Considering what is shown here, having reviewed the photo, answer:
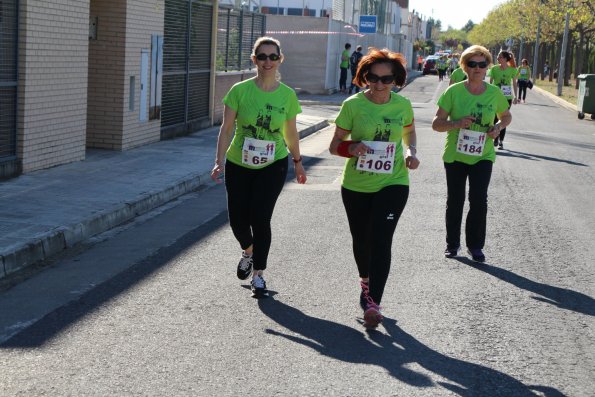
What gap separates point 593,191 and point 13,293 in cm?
953

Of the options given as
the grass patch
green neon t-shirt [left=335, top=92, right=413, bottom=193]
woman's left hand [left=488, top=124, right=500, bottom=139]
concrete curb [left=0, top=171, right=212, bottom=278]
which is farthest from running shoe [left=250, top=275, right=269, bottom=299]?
the grass patch

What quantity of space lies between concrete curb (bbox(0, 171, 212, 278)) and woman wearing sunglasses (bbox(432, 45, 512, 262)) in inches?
134

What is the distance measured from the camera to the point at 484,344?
21.3 ft

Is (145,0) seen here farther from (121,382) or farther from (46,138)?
(121,382)

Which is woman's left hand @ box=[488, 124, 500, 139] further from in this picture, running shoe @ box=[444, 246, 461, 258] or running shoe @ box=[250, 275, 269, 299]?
running shoe @ box=[250, 275, 269, 299]

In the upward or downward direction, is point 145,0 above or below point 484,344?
above

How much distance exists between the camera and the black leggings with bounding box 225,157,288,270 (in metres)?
7.59

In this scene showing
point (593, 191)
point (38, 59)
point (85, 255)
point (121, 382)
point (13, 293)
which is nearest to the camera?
point (121, 382)

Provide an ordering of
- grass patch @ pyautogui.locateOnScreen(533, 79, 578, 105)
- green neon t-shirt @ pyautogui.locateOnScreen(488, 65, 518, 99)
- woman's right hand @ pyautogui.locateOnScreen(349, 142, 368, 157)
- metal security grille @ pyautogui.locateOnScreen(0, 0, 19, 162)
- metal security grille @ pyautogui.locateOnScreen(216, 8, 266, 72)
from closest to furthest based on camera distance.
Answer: woman's right hand @ pyautogui.locateOnScreen(349, 142, 368, 157) → metal security grille @ pyautogui.locateOnScreen(0, 0, 19, 162) → green neon t-shirt @ pyautogui.locateOnScreen(488, 65, 518, 99) → metal security grille @ pyautogui.locateOnScreen(216, 8, 266, 72) → grass patch @ pyautogui.locateOnScreen(533, 79, 578, 105)


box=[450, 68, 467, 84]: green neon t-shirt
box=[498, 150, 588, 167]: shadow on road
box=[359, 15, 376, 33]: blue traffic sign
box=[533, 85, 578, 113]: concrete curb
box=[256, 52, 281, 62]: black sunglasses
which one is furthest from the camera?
box=[359, 15, 376, 33]: blue traffic sign

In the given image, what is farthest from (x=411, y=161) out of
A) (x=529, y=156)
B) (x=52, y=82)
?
(x=529, y=156)

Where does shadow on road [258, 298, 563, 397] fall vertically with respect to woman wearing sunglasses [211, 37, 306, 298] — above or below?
below

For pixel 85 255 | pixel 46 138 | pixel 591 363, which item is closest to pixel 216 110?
pixel 46 138

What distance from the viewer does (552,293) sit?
8.06 metres
